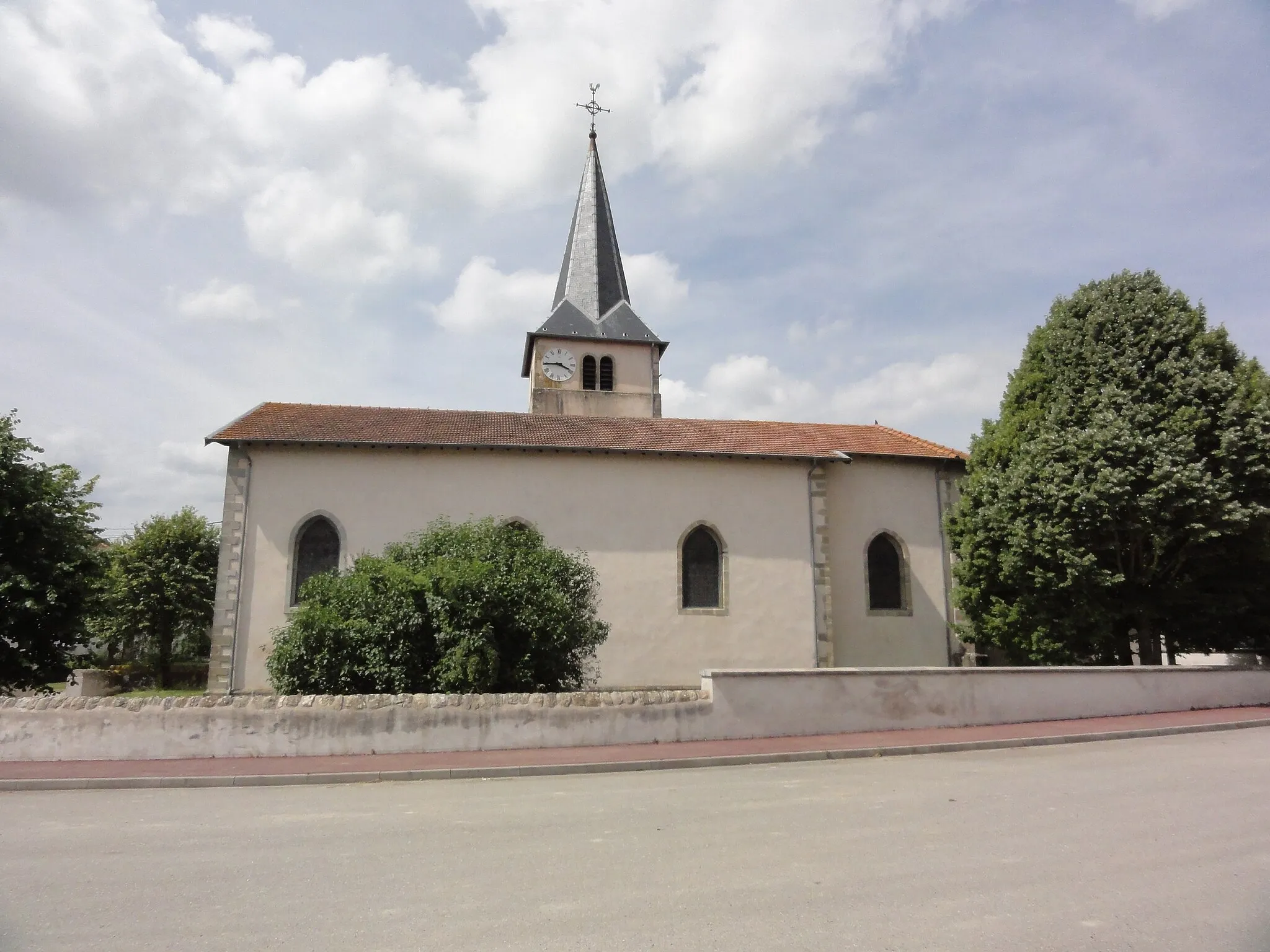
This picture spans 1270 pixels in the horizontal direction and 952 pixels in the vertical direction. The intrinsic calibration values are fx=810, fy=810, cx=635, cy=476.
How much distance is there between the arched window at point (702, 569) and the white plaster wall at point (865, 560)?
316 centimetres

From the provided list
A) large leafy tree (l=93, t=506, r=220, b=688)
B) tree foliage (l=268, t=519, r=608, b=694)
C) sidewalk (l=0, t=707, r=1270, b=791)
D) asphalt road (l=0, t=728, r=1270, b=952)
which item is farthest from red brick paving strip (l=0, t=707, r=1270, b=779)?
large leafy tree (l=93, t=506, r=220, b=688)

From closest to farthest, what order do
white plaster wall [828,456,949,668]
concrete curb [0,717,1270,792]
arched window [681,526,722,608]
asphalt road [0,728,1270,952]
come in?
asphalt road [0,728,1270,952] < concrete curb [0,717,1270,792] < arched window [681,526,722,608] < white plaster wall [828,456,949,668]

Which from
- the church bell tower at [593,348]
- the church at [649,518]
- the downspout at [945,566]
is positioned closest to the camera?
the church at [649,518]

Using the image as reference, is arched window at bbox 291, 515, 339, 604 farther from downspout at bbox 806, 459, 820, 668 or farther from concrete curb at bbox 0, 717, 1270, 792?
downspout at bbox 806, 459, 820, 668

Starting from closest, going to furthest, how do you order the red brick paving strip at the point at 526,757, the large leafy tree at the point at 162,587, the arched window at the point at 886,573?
the red brick paving strip at the point at 526,757 < the arched window at the point at 886,573 < the large leafy tree at the point at 162,587

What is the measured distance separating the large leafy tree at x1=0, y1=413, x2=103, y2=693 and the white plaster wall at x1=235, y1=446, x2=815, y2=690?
10.8 ft

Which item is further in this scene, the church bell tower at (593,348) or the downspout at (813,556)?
the church bell tower at (593,348)

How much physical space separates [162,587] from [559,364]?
1524cm

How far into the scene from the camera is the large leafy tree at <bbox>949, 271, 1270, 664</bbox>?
1617 centimetres

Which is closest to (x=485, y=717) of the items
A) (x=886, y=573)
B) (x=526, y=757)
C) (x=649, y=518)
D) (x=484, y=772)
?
(x=526, y=757)

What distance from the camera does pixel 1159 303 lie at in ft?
58.5

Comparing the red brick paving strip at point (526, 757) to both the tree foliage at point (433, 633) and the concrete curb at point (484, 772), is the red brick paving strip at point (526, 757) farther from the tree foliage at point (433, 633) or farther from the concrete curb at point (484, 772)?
the tree foliage at point (433, 633)

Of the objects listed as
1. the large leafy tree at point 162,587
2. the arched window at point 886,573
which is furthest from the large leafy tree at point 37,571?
the arched window at point 886,573

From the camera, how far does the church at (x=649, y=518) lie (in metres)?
19.1
